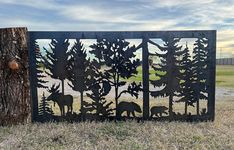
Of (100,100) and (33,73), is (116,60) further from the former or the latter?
(33,73)

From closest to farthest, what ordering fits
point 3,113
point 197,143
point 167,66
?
point 197,143
point 3,113
point 167,66

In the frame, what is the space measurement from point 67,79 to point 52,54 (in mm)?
541

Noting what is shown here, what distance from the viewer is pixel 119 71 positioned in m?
6.86

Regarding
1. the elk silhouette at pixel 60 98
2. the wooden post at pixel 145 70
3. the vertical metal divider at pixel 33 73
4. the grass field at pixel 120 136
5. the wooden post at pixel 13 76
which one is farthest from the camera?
the elk silhouette at pixel 60 98

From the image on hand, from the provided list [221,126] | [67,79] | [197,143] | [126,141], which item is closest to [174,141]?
[197,143]

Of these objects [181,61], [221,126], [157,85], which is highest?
[181,61]

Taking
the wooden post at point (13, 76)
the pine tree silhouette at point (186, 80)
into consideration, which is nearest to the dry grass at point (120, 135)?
the wooden post at point (13, 76)

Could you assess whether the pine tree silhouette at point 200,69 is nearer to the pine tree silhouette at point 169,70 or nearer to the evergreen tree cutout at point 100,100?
the pine tree silhouette at point 169,70

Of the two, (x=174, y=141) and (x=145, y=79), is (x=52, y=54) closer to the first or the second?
(x=145, y=79)

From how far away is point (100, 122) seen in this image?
22.2 feet

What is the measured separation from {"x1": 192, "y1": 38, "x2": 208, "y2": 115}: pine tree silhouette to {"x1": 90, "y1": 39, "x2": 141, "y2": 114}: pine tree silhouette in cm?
109

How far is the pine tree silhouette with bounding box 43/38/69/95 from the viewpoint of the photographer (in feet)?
22.3

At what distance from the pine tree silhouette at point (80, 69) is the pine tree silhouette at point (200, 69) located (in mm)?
1945

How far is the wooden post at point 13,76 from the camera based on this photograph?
6.45 m
